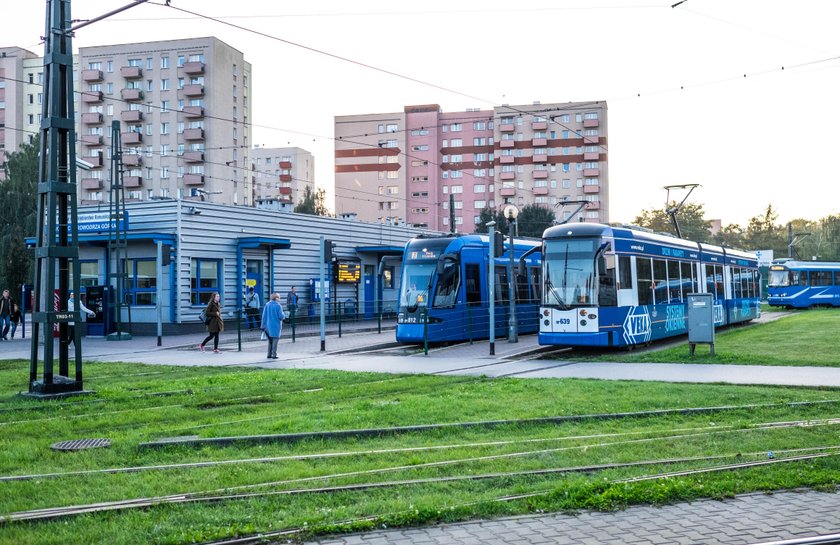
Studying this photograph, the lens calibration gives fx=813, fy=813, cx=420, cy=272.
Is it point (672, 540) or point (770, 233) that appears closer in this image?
point (672, 540)

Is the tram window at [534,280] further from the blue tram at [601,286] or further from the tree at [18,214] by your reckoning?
the tree at [18,214]

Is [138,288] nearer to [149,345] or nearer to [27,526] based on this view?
[149,345]

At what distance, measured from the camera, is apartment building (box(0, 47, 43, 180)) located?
80.5m

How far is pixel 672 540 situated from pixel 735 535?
1.44 feet

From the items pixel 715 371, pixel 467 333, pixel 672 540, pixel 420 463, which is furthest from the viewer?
pixel 467 333

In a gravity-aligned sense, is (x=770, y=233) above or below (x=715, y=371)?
above

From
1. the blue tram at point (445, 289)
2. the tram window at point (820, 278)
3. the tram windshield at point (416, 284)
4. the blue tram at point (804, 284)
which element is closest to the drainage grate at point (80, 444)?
the blue tram at point (445, 289)

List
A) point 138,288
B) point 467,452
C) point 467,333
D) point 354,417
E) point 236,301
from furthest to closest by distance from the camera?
1. point 236,301
2. point 138,288
3. point 467,333
4. point 354,417
5. point 467,452

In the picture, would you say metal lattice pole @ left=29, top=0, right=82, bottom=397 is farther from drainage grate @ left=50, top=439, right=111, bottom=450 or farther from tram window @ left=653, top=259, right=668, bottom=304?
tram window @ left=653, top=259, right=668, bottom=304

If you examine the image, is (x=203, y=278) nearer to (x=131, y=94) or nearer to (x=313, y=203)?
(x=131, y=94)

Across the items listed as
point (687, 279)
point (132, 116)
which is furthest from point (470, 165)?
point (687, 279)

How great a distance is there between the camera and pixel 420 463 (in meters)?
7.42

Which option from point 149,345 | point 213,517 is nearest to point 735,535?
point 213,517

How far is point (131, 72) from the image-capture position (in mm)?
72688
